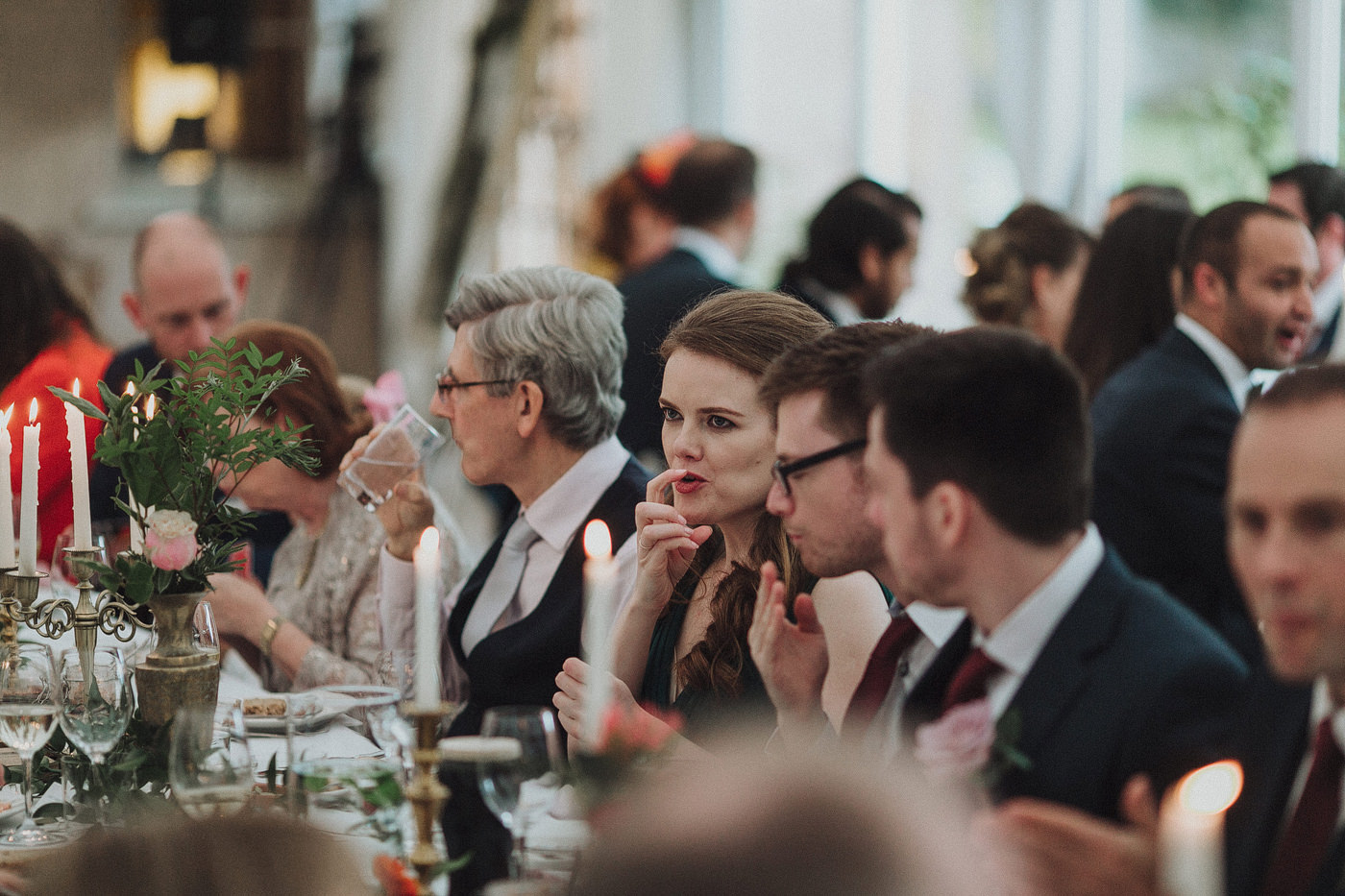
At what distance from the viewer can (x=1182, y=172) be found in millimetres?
5613

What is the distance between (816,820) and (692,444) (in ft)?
4.64

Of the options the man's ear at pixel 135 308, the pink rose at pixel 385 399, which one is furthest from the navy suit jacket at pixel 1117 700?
the man's ear at pixel 135 308

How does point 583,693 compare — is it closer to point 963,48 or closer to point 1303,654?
point 1303,654

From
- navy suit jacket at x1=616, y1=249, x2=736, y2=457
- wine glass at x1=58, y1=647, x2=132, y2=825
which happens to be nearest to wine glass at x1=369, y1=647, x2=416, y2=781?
wine glass at x1=58, y1=647, x2=132, y2=825

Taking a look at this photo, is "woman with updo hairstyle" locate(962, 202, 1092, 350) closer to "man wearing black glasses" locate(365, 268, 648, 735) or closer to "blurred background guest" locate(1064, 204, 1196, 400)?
"blurred background guest" locate(1064, 204, 1196, 400)

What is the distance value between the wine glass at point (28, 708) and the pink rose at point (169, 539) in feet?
0.60

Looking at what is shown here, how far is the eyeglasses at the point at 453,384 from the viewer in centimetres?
265

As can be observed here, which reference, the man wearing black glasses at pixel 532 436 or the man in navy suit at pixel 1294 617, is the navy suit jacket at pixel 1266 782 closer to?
the man in navy suit at pixel 1294 617

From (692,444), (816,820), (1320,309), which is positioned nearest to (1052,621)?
(816,820)

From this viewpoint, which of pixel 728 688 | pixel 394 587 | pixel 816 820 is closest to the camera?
pixel 816 820

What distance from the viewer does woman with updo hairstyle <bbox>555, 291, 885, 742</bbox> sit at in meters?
2.15

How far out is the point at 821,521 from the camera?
179cm

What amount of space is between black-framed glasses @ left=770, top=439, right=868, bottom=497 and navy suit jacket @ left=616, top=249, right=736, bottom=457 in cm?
173

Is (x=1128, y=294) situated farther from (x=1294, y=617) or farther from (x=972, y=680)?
(x=1294, y=617)
